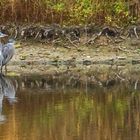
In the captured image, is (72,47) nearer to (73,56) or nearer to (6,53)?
(73,56)

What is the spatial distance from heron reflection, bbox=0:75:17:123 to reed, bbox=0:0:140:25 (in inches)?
234

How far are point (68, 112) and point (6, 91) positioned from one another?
12.1 ft

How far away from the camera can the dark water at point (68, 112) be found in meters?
9.75

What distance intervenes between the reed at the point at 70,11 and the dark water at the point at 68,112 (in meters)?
7.93

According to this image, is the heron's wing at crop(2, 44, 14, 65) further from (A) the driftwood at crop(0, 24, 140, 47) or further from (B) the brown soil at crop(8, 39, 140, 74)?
(A) the driftwood at crop(0, 24, 140, 47)

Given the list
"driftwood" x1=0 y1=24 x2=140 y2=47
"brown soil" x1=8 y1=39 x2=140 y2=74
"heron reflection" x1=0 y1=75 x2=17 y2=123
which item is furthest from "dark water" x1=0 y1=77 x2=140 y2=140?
"driftwood" x1=0 y1=24 x2=140 y2=47

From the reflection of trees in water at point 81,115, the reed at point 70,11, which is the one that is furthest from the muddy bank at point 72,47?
the reflection of trees in water at point 81,115

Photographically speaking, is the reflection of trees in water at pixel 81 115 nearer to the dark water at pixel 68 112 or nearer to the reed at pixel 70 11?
the dark water at pixel 68 112

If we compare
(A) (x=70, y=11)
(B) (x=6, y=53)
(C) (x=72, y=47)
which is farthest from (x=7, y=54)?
(A) (x=70, y=11)

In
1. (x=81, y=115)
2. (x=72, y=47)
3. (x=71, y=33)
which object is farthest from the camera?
(x=71, y=33)

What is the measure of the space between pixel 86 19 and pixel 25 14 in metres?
2.12

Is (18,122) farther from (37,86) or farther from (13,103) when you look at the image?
(37,86)

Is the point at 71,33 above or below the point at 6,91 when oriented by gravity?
below

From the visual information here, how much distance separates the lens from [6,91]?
1495 cm
